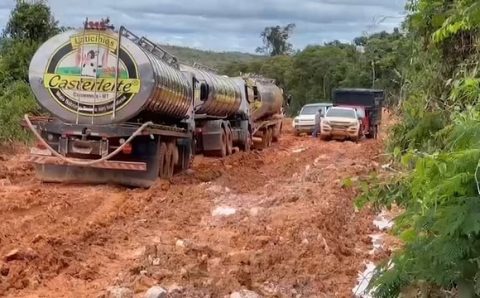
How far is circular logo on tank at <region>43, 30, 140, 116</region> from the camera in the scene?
16.3m

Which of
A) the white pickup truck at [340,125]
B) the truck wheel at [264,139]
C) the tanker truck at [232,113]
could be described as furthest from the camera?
the white pickup truck at [340,125]

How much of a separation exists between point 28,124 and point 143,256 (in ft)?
25.0

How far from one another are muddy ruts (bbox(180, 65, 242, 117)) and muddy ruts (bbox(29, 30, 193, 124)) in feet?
14.2

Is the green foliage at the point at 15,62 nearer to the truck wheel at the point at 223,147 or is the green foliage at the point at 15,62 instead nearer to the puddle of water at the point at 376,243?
the truck wheel at the point at 223,147

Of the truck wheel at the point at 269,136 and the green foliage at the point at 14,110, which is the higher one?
the green foliage at the point at 14,110

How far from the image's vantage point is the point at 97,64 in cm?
1641

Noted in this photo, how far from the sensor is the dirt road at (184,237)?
29.5 ft

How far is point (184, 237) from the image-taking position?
11.6 m

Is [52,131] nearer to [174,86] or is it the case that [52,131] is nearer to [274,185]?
[174,86]

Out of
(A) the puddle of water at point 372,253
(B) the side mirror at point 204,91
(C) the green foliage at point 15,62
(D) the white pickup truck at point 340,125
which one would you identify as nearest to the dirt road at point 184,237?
(A) the puddle of water at point 372,253

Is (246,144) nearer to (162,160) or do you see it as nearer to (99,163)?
(162,160)

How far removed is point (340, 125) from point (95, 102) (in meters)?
20.7

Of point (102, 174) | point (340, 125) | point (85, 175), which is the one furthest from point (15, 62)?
point (102, 174)

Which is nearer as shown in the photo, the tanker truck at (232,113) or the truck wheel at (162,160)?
the truck wheel at (162,160)
